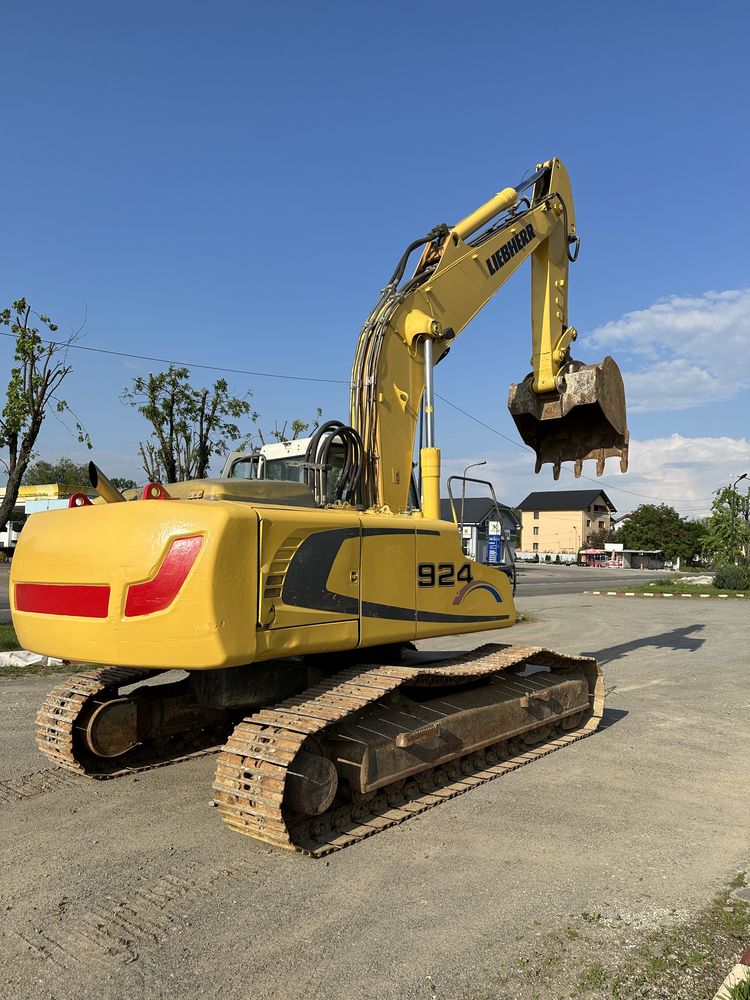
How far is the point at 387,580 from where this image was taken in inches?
212

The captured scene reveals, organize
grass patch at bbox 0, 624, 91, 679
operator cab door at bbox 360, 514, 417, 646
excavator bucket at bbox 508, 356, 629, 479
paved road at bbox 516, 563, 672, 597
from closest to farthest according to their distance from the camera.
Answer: operator cab door at bbox 360, 514, 417, 646 < excavator bucket at bbox 508, 356, 629, 479 < grass patch at bbox 0, 624, 91, 679 < paved road at bbox 516, 563, 672, 597

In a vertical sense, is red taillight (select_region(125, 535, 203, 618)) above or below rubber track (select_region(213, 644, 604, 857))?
above

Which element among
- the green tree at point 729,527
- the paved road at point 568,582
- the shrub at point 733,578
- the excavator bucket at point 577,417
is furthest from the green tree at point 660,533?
the excavator bucket at point 577,417

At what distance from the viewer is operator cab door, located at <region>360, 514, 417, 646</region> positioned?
206 inches

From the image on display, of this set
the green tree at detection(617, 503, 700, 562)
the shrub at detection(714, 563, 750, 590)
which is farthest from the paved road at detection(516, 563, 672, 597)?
the green tree at detection(617, 503, 700, 562)

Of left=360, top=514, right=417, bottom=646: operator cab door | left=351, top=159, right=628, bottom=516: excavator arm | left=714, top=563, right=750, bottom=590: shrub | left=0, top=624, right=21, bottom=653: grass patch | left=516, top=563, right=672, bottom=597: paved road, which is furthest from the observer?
left=516, top=563, right=672, bottom=597: paved road

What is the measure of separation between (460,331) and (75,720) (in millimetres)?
5073

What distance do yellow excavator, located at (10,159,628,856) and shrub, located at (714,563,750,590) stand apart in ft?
84.5

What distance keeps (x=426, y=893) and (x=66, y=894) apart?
1866 mm

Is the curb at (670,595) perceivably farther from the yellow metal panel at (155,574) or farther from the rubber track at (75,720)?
the yellow metal panel at (155,574)

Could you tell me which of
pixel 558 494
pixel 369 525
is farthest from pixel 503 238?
pixel 558 494

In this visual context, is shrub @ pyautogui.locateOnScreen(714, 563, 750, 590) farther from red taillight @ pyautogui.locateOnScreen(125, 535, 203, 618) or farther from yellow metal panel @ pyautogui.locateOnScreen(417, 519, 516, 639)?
red taillight @ pyautogui.locateOnScreen(125, 535, 203, 618)

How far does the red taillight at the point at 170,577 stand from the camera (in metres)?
4.28

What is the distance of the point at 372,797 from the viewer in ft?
16.6
